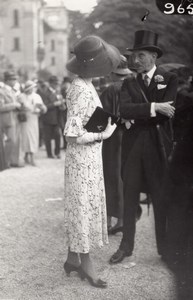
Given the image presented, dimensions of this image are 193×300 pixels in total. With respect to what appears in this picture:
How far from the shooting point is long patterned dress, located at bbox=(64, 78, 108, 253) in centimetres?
401

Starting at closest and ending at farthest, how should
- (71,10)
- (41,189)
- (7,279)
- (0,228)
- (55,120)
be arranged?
(7,279) → (71,10) → (0,228) → (41,189) → (55,120)

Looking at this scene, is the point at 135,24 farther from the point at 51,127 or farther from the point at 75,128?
the point at 51,127

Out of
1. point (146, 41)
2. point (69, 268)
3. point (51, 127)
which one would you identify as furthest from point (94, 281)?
point (51, 127)

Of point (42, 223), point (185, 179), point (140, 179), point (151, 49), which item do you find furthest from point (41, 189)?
point (185, 179)

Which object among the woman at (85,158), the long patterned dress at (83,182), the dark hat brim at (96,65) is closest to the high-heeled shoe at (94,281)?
the woman at (85,158)

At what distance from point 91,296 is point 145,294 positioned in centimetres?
41

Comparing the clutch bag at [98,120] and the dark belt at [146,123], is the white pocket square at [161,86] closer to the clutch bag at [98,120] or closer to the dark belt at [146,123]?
the dark belt at [146,123]

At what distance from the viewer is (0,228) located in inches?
228

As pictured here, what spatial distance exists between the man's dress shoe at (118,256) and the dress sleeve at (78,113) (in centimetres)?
133

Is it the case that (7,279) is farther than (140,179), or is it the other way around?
(140,179)

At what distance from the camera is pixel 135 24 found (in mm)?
5520

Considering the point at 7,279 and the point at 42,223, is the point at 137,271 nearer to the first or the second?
the point at 7,279

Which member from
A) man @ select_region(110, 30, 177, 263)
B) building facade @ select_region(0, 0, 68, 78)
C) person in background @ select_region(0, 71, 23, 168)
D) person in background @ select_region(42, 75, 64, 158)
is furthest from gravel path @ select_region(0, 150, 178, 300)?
person in background @ select_region(42, 75, 64, 158)

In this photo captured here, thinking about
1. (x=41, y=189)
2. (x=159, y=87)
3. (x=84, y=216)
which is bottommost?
(x=41, y=189)
